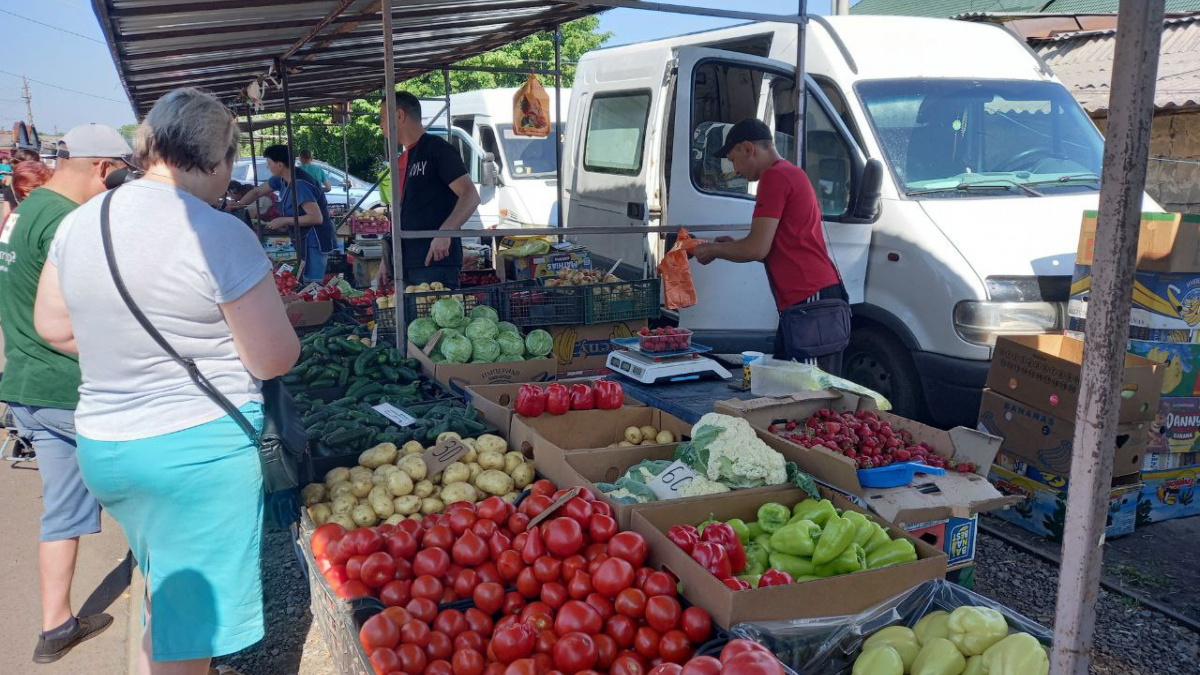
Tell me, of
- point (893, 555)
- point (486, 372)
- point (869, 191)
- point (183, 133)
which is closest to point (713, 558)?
point (893, 555)

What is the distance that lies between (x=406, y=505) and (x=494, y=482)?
0.36 m

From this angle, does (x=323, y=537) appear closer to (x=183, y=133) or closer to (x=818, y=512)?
(x=183, y=133)

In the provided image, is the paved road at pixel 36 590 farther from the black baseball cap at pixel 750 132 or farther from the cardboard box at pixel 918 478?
the black baseball cap at pixel 750 132

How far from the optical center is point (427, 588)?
2436 millimetres

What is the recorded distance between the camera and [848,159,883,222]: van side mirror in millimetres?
5012

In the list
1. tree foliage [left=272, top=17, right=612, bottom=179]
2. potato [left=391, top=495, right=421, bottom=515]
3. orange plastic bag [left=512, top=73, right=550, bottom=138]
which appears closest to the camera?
potato [left=391, top=495, right=421, bottom=515]

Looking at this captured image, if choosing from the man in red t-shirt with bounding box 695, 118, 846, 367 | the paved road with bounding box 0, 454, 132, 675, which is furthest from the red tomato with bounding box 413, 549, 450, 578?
the man in red t-shirt with bounding box 695, 118, 846, 367

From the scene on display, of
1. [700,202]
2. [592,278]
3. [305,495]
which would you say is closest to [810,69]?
[700,202]

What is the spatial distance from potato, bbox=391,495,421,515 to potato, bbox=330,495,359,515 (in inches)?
6.2

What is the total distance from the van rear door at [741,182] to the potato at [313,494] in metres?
3.23

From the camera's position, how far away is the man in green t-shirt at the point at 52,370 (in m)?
3.38

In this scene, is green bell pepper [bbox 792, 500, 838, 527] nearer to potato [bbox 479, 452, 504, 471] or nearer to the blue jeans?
potato [bbox 479, 452, 504, 471]

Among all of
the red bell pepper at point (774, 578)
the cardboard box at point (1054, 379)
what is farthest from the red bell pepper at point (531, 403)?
the cardboard box at point (1054, 379)

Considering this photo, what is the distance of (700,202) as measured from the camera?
6078 millimetres
